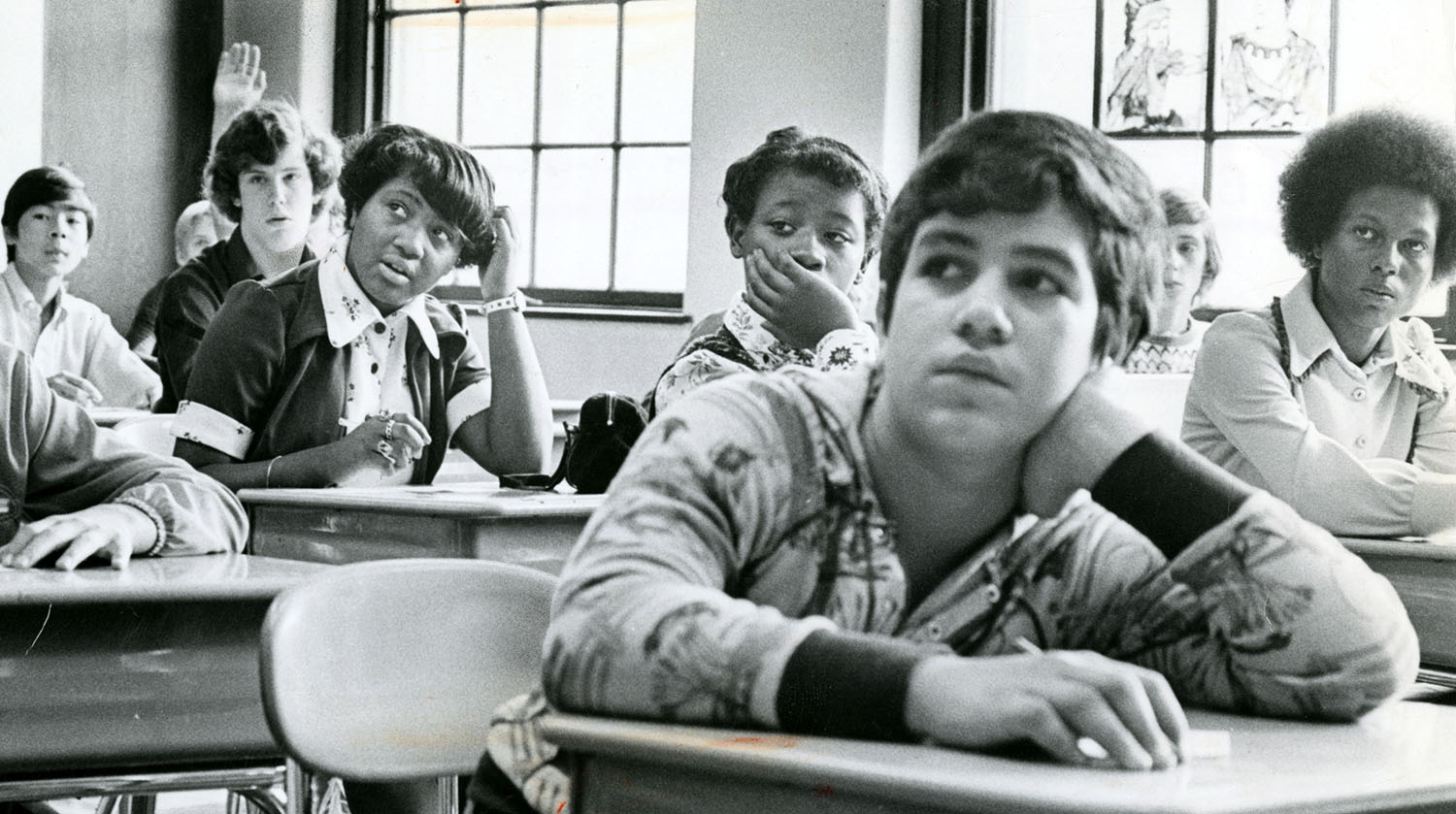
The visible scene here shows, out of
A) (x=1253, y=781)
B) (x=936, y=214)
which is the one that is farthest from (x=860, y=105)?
(x=1253, y=781)

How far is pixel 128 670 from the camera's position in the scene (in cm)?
180

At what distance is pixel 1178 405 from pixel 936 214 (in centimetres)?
210

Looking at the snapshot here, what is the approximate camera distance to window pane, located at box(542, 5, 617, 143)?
20.9 ft

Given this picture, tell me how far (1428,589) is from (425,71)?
520 cm

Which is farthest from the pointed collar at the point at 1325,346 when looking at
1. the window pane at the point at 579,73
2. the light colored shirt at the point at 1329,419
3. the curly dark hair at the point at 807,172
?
the window pane at the point at 579,73

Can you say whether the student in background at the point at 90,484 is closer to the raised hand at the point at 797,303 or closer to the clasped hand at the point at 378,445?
the clasped hand at the point at 378,445

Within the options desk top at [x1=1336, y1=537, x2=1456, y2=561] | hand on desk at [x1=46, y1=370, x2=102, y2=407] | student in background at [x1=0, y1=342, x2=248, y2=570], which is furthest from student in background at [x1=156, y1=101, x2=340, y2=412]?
desk top at [x1=1336, y1=537, x2=1456, y2=561]

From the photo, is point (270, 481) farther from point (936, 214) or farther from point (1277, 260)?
point (1277, 260)

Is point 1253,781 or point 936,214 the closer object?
point 1253,781

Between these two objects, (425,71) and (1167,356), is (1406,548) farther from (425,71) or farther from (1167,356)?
(425,71)

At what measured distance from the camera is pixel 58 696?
177 cm

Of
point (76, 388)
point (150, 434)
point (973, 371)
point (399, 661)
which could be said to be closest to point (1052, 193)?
point (973, 371)

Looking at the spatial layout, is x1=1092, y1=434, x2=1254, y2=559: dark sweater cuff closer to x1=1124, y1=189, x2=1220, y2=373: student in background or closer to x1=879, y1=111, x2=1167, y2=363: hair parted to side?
x1=879, y1=111, x2=1167, y2=363: hair parted to side

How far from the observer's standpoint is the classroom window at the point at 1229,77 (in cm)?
482
